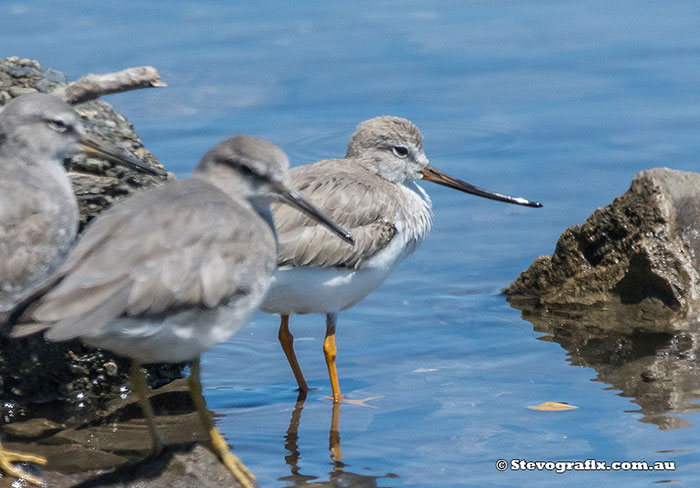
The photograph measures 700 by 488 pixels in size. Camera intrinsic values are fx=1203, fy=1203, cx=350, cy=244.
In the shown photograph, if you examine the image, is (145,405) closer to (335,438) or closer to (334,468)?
(334,468)

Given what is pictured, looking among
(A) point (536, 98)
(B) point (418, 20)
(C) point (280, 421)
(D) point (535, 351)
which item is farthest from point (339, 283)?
(B) point (418, 20)

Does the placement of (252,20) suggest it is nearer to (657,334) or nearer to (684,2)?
(684,2)

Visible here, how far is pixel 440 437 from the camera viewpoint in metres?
6.66

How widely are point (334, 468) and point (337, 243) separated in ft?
4.92

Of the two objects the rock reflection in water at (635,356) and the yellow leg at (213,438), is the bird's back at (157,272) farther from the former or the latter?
the rock reflection in water at (635,356)

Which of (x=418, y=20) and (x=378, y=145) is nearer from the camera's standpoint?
(x=378, y=145)

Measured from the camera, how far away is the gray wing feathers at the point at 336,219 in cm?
716

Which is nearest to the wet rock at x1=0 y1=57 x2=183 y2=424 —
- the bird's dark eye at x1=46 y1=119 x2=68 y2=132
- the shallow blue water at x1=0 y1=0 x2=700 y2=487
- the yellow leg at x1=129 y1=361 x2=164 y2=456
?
the bird's dark eye at x1=46 y1=119 x2=68 y2=132

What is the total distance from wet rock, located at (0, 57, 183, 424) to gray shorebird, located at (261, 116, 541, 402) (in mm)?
819

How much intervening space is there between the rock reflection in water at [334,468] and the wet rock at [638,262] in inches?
84.1

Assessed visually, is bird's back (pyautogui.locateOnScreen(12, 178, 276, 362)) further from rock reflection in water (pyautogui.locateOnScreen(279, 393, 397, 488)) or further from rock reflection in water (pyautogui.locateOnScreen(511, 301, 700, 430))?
rock reflection in water (pyautogui.locateOnScreen(511, 301, 700, 430))

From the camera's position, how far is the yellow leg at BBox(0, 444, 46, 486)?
5.72 metres

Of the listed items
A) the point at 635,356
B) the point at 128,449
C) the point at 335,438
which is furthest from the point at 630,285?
the point at 128,449

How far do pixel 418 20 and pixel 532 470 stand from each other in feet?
26.0
